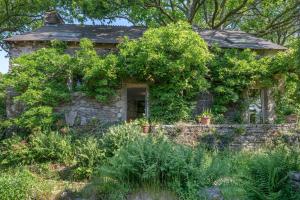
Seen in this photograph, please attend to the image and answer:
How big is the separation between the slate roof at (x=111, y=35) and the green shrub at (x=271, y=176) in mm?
8983

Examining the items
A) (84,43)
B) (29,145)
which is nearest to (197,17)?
(84,43)

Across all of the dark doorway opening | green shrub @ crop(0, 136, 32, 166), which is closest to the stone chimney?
the dark doorway opening

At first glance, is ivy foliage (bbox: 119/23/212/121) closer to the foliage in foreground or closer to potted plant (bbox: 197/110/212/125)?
potted plant (bbox: 197/110/212/125)

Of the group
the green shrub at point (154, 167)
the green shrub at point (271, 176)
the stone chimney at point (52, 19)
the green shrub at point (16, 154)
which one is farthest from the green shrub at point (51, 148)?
the stone chimney at point (52, 19)

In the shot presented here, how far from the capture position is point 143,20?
1947 cm

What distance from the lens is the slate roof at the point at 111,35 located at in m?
14.7

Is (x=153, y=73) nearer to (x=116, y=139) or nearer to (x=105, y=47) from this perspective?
(x=105, y=47)

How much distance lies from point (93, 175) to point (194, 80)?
228 inches

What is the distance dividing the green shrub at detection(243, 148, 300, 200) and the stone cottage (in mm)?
7632

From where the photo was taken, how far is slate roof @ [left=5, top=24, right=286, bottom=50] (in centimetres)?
1470

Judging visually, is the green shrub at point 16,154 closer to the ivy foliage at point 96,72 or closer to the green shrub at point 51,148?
the green shrub at point 51,148

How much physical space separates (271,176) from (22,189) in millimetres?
5830

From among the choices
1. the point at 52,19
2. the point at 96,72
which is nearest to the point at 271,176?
the point at 96,72

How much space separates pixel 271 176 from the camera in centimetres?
632
